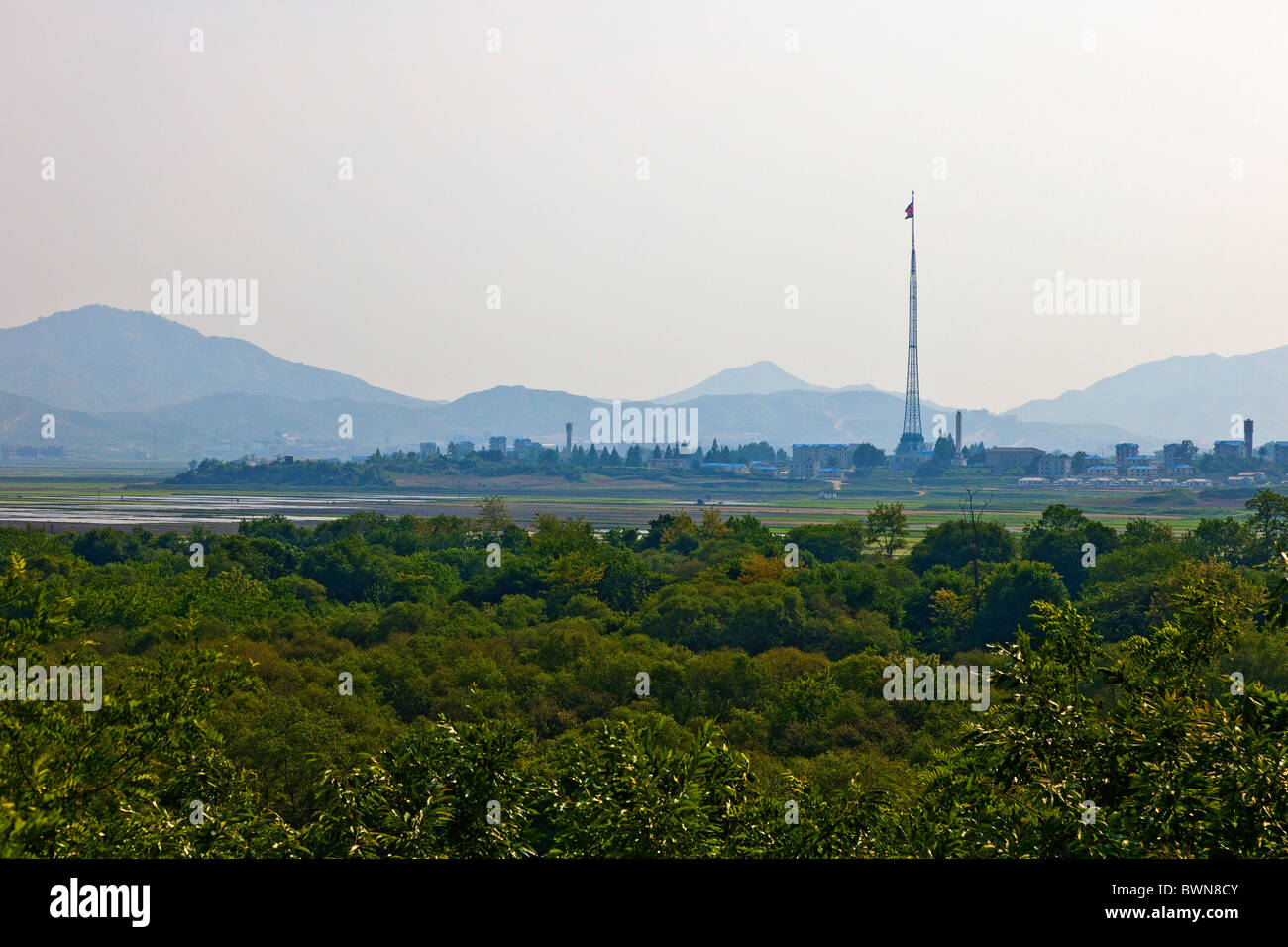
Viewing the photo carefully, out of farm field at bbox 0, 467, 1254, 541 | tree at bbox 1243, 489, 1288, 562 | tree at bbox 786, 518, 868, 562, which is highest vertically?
tree at bbox 1243, 489, 1288, 562

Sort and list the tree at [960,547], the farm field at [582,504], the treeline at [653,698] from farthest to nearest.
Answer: the farm field at [582,504] < the tree at [960,547] < the treeline at [653,698]

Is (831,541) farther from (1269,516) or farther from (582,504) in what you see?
(582,504)

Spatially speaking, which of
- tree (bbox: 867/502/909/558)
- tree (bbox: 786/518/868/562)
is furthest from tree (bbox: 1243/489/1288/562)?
tree (bbox: 786/518/868/562)

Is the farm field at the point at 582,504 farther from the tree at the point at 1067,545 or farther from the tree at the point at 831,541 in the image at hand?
the tree at the point at 1067,545

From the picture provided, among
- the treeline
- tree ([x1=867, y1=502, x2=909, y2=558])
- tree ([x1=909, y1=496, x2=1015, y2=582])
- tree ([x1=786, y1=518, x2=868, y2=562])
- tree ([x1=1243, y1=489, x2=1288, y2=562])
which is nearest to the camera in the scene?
the treeline

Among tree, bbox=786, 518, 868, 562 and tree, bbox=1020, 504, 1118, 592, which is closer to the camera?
tree, bbox=1020, 504, 1118, 592

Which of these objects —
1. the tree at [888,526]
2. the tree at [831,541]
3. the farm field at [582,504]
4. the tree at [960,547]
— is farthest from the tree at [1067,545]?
the farm field at [582,504]

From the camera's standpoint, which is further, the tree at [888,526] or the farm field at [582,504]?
the farm field at [582,504]

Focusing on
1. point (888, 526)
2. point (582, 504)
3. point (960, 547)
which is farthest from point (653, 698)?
point (582, 504)

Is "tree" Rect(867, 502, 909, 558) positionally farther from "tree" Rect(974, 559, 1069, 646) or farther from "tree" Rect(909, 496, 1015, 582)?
"tree" Rect(974, 559, 1069, 646)
